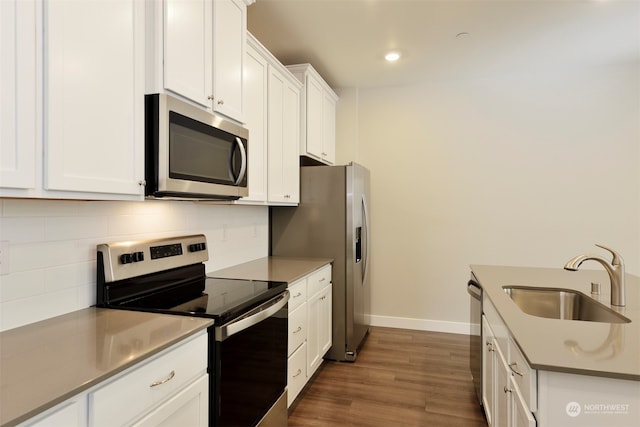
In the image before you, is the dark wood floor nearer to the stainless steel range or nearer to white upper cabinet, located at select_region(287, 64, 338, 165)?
the stainless steel range

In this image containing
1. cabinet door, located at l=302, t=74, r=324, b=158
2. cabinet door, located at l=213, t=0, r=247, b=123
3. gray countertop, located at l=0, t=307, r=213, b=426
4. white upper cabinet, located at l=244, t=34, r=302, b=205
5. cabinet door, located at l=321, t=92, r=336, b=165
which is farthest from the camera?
cabinet door, located at l=321, t=92, r=336, b=165

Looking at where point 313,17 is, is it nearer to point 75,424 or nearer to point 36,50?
point 36,50

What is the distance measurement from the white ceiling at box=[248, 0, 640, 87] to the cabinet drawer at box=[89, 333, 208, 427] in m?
2.19

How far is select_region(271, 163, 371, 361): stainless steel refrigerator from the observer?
3.21m

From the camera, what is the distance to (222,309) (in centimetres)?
157

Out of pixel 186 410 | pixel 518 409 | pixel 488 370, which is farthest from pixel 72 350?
pixel 488 370

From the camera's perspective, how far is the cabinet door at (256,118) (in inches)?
93.0

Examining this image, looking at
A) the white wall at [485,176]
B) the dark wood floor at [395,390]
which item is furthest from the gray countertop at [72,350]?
the white wall at [485,176]

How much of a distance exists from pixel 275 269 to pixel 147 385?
60.2 inches

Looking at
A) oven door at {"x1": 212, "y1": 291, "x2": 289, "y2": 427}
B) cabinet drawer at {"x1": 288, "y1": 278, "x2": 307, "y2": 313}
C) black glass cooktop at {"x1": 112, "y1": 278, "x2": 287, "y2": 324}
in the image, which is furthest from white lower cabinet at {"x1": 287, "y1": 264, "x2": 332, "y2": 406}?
black glass cooktop at {"x1": 112, "y1": 278, "x2": 287, "y2": 324}

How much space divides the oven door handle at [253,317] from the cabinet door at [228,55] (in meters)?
1.03

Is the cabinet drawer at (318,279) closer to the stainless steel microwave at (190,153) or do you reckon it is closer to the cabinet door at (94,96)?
the stainless steel microwave at (190,153)

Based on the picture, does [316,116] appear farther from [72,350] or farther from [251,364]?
[72,350]

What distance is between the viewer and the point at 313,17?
2.63 metres
